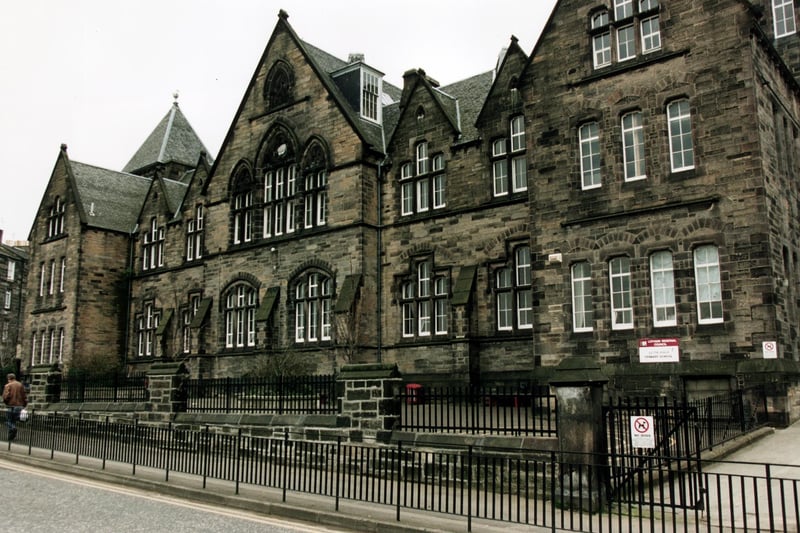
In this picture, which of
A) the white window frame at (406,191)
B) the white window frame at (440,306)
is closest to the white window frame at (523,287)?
the white window frame at (440,306)

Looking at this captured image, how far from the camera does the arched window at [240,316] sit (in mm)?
31942

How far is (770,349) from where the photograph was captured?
1736cm

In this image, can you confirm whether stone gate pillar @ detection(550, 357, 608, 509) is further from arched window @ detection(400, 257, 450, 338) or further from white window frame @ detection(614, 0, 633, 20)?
arched window @ detection(400, 257, 450, 338)

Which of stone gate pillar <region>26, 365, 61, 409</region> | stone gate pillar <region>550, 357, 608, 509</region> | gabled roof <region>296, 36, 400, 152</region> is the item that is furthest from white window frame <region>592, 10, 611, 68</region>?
stone gate pillar <region>26, 365, 61, 409</region>

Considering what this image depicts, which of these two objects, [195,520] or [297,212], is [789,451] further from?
[297,212]

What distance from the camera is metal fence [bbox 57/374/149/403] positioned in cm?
2184

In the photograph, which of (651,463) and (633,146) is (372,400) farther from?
(633,146)

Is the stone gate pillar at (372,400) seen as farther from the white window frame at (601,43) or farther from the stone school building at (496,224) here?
the white window frame at (601,43)

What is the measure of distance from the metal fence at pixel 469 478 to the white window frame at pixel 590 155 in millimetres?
9293

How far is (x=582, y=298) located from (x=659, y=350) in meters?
2.70

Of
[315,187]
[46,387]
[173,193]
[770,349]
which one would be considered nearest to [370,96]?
[315,187]

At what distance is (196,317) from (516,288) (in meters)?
→ 16.1

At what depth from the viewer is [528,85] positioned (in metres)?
22.7

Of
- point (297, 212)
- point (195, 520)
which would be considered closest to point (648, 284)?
point (195, 520)
